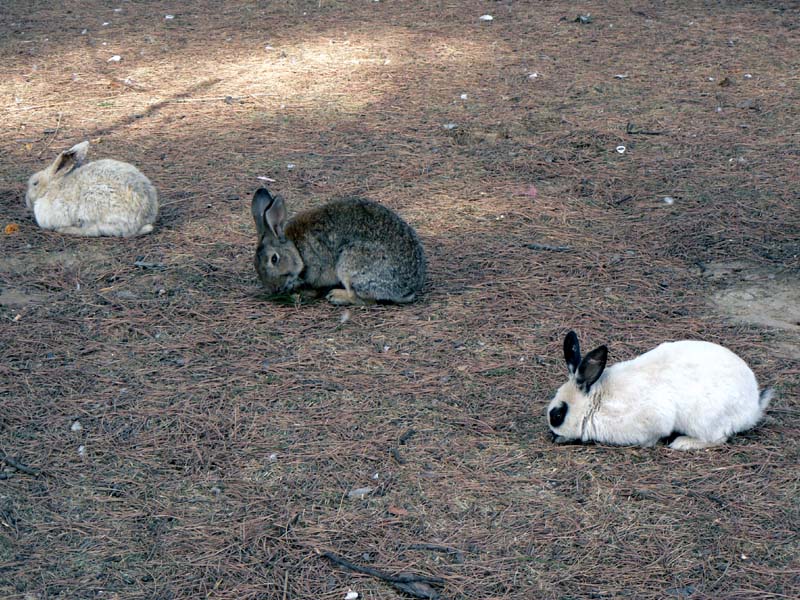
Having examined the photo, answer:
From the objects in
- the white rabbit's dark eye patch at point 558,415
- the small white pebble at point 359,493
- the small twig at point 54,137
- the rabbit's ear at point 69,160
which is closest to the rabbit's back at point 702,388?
the white rabbit's dark eye patch at point 558,415

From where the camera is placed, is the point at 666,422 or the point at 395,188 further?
the point at 395,188

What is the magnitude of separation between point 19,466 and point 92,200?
3.20m

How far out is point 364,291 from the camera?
6.14m

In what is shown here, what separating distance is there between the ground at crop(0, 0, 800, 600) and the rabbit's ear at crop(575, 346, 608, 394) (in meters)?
0.32

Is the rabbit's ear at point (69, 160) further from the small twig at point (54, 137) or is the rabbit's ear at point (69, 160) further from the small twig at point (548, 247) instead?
the small twig at point (548, 247)

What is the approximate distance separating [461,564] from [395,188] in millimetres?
4801

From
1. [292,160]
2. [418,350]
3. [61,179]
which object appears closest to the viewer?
[418,350]

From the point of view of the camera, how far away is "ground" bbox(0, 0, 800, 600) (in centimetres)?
393

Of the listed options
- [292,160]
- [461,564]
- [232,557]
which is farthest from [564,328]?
[292,160]

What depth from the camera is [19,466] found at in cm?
446

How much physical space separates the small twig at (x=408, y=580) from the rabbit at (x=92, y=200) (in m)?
4.23

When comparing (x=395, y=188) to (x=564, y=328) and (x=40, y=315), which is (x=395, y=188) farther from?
(x=40, y=315)

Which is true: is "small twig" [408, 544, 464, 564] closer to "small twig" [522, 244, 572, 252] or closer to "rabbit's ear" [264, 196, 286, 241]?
"rabbit's ear" [264, 196, 286, 241]

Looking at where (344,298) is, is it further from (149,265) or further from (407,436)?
(407,436)
